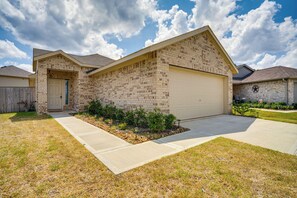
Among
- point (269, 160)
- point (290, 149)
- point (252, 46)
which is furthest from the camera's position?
point (252, 46)

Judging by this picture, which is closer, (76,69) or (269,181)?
(269,181)

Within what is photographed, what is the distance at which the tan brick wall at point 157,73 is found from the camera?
595cm

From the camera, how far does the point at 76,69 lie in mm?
10812

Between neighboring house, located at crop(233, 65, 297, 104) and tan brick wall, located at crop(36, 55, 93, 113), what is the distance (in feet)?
59.9

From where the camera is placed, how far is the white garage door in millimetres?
6945

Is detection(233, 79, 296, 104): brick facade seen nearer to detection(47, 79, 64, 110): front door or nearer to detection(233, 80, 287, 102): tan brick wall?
detection(233, 80, 287, 102): tan brick wall

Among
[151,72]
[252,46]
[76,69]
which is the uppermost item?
[252,46]

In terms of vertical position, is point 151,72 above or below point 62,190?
above

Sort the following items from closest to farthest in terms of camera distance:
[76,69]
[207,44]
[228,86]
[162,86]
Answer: [162,86] < [207,44] < [228,86] < [76,69]

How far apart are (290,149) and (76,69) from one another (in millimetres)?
12457

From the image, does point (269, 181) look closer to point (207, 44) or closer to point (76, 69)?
point (207, 44)

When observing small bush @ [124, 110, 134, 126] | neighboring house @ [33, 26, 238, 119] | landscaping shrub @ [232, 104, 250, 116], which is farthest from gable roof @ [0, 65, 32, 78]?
landscaping shrub @ [232, 104, 250, 116]

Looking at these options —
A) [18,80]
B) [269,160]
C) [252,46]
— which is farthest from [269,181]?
[18,80]

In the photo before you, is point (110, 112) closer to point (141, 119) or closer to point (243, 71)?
point (141, 119)
